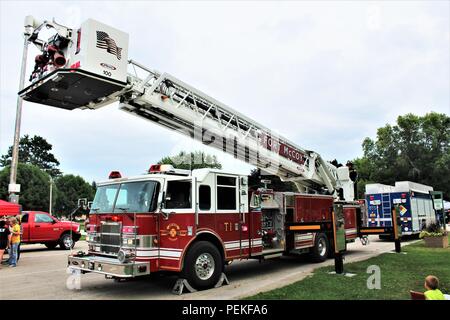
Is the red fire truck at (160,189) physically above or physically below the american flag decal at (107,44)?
below

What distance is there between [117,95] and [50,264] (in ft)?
25.1

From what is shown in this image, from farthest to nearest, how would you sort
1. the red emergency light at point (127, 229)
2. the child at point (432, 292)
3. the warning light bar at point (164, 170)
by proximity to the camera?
the warning light bar at point (164, 170)
the red emergency light at point (127, 229)
the child at point (432, 292)

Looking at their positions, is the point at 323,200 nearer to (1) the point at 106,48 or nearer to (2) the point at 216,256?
(2) the point at 216,256

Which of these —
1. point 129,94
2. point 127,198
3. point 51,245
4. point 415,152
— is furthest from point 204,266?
point 415,152

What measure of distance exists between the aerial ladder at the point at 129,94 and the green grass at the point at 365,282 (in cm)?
373

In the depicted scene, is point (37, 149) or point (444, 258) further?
point (37, 149)

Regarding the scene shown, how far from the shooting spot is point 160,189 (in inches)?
309

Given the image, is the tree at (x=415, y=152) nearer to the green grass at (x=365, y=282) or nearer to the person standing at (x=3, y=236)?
the green grass at (x=365, y=282)

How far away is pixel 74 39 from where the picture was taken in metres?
7.37

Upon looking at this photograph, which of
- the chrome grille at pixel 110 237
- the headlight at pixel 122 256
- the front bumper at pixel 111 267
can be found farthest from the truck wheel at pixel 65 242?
the headlight at pixel 122 256

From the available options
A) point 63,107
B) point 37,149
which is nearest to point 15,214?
point 63,107

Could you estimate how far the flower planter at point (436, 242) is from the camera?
15.9m

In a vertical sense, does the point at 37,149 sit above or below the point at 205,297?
above
